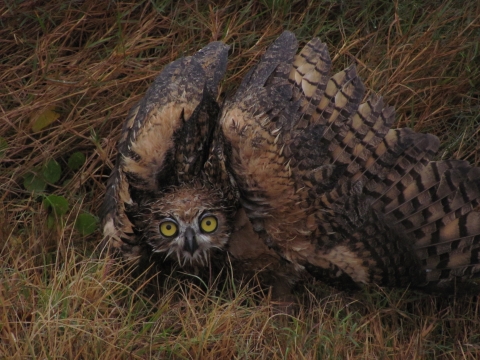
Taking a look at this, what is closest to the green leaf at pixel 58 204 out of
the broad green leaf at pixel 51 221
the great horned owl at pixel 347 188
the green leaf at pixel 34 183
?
the broad green leaf at pixel 51 221

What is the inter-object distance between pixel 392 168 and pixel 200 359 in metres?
1.19

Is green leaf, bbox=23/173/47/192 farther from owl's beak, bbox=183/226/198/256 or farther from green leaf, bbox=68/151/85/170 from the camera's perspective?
owl's beak, bbox=183/226/198/256

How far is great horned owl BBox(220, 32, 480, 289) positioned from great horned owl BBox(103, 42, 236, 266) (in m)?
0.17

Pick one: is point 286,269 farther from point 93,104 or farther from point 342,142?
point 93,104

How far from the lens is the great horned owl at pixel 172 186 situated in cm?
399

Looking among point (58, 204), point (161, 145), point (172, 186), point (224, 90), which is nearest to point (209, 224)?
point (172, 186)

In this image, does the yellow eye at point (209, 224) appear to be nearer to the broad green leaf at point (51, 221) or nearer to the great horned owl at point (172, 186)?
the great horned owl at point (172, 186)

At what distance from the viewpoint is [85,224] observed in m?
4.30

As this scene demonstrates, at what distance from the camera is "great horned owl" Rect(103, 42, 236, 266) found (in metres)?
3.99

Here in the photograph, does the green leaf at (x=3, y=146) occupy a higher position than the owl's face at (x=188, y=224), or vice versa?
the owl's face at (x=188, y=224)

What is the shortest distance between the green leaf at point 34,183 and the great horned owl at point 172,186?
513 millimetres

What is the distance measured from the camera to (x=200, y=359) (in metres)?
3.47

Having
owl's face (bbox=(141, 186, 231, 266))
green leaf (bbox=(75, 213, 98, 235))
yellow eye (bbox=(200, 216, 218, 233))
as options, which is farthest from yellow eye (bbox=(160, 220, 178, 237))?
green leaf (bbox=(75, 213, 98, 235))

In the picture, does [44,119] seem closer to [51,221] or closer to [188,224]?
[51,221]
